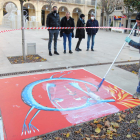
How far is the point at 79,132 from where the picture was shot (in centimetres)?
284

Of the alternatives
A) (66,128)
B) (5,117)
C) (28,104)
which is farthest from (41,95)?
(66,128)

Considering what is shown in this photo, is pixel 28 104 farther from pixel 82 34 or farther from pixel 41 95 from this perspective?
pixel 82 34

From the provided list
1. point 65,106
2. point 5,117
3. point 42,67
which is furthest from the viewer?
point 42,67

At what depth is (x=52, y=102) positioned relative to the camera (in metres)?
3.78

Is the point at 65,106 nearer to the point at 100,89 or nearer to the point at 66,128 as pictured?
the point at 66,128

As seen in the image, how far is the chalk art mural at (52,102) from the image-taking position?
118 inches

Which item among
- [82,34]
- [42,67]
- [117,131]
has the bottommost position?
[117,131]

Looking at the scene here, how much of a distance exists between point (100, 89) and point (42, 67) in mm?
2504

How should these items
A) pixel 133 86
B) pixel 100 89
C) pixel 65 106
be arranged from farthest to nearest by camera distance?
pixel 133 86 < pixel 100 89 < pixel 65 106

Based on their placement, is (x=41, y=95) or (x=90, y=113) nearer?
(x=90, y=113)

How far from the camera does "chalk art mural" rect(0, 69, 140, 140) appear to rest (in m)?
3.00

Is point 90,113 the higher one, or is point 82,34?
point 82,34

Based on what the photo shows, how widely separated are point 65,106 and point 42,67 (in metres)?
2.89

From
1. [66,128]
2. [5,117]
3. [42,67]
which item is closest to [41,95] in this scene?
[5,117]
